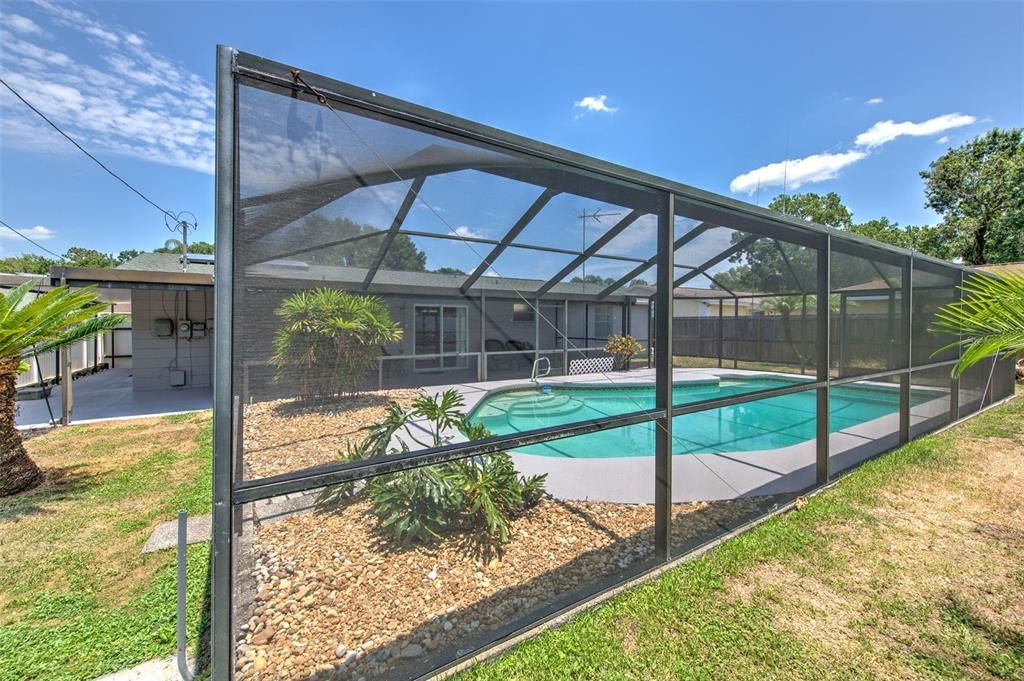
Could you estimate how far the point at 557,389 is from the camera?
181 inches

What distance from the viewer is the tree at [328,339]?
1.62 m

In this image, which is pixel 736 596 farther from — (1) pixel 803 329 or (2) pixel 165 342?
(2) pixel 165 342

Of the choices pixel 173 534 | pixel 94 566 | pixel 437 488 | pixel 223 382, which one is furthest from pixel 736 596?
pixel 94 566

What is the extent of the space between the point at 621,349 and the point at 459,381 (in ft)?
15.9

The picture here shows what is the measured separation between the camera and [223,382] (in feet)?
4.53

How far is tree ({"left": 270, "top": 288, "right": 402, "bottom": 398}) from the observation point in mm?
1617

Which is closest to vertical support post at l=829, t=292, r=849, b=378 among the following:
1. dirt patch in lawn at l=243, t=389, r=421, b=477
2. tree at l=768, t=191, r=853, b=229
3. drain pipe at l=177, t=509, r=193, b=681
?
dirt patch in lawn at l=243, t=389, r=421, b=477

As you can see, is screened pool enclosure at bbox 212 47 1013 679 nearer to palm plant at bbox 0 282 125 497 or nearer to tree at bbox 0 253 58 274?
palm plant at bbox 0 282 125 497

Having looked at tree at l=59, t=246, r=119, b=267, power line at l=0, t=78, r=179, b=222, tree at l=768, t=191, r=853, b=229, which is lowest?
power line at l=0, t=78, r=179, b=222

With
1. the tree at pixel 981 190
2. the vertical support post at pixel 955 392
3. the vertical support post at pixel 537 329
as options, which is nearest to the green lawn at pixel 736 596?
the vertical support post at pixel 537 329

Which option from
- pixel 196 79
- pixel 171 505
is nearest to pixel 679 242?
pixel 171 505

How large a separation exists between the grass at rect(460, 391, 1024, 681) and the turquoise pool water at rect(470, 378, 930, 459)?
95 cm

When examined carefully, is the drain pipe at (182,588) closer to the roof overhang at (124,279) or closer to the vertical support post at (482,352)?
the vertical support post at (482,352)

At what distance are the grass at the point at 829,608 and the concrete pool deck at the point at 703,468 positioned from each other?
1.68 ft
